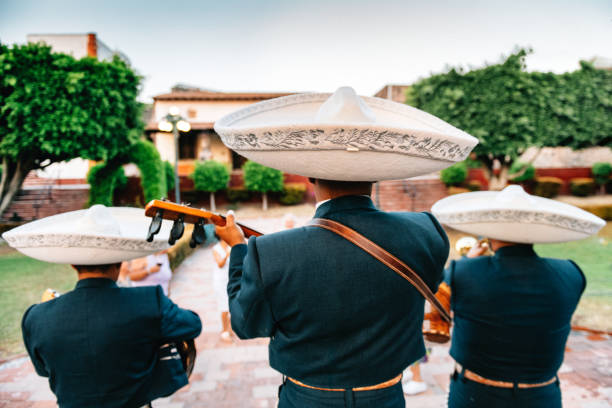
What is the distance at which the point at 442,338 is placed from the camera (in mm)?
2461

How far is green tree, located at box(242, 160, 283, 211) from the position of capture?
19.2 m

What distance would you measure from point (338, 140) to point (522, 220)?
1368mm

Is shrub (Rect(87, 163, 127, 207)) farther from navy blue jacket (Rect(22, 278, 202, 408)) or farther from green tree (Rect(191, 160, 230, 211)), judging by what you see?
navy blue jacket (Rect(22, 278, 202, 408))

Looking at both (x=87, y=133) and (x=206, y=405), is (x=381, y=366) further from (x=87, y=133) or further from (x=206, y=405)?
(x=87, y=133)

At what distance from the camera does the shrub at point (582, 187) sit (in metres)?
20.8

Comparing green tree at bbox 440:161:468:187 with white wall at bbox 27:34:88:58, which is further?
white wall at bbox 27:34:88:58

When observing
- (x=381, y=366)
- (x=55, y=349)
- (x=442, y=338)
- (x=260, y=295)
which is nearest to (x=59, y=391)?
(x=55, y=349)

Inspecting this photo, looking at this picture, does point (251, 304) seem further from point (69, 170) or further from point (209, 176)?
point (69, 170)

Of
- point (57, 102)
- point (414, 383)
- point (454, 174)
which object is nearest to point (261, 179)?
point (57, 102)

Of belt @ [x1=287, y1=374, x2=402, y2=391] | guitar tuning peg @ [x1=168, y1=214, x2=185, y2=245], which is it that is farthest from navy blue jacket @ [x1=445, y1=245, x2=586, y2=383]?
guitar tuning peg @ [x1=168, y1=214, x2=185, y2=245]

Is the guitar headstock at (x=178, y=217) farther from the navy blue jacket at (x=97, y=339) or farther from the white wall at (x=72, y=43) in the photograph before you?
the white wall at (x=72, y=43)

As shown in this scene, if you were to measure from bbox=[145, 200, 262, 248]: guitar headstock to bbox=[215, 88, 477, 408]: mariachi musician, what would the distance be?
0.78 feet

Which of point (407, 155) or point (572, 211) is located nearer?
point (407, 155)

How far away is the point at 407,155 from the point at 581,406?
4122mm
